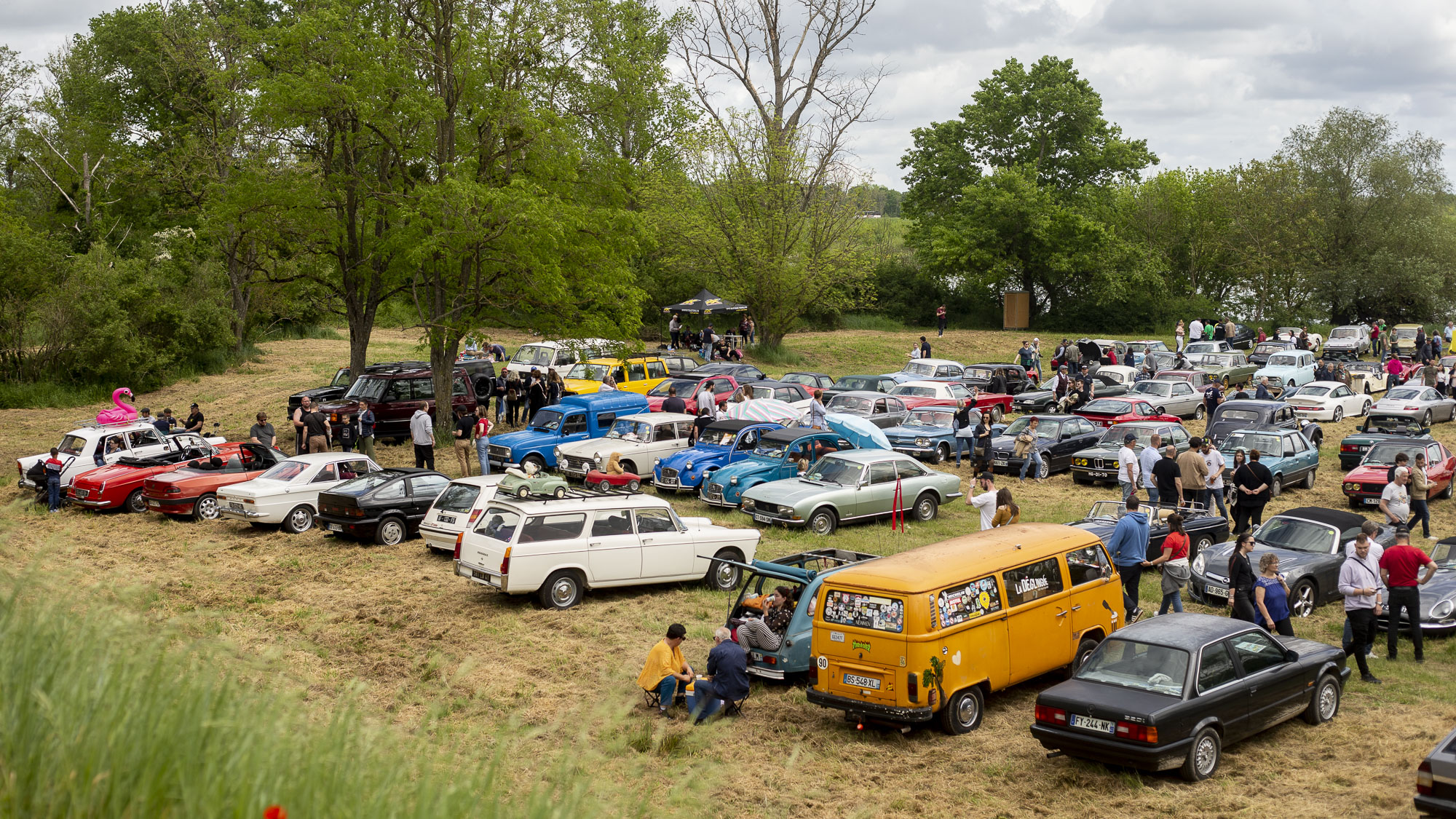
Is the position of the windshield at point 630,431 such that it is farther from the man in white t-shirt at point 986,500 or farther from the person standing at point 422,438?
the man in white t-shirt at point 986,500

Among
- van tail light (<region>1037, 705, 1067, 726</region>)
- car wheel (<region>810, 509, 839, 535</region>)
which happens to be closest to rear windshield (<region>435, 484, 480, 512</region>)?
car wheel (<region>810, 509, 839, 535</region>)

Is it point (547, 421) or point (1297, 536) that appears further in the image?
point (547, 421)

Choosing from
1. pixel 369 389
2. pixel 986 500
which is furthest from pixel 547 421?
pixel 986 500

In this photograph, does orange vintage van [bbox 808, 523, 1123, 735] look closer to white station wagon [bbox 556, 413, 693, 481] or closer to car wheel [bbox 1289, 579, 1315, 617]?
car wheel [bbox 1289, 579, 1315, 617]

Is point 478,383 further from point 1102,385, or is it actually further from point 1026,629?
point 1026,629

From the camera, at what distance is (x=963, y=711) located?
1106 centimetres

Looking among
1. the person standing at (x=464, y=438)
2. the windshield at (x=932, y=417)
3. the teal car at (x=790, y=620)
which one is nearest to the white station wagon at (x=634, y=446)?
the person standing at (x=464, y=438)

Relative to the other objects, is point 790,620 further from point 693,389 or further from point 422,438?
point 693,389

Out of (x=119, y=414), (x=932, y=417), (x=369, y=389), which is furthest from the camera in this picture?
(x=932, y=417)

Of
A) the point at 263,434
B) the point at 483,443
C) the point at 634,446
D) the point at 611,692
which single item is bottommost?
the point at 634,446

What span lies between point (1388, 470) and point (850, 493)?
36.5 ft

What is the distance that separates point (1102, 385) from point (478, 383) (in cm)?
2062

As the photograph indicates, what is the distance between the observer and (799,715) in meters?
11.8

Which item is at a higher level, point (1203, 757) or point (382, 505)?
point (382, 505)
